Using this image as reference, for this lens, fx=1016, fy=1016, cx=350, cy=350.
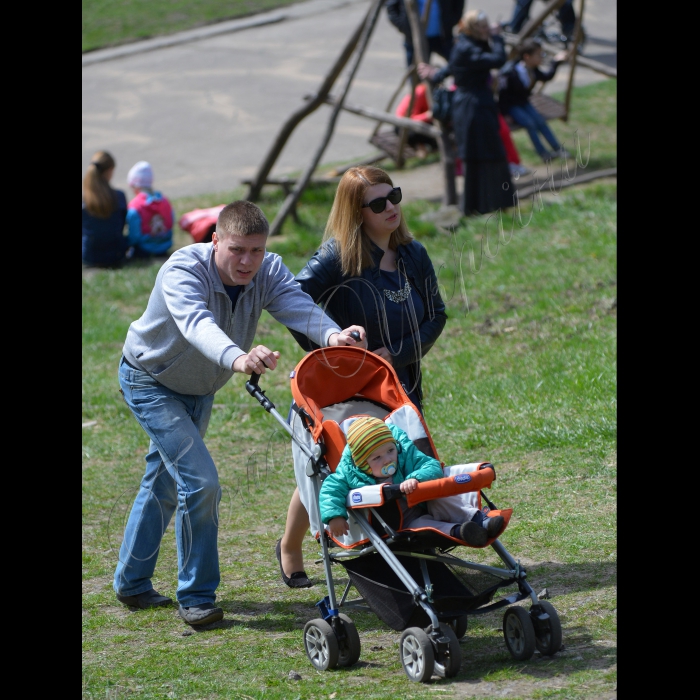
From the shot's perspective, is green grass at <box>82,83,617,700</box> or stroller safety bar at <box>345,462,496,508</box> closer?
stroller safety bar at <box>345,462,496,508</box>

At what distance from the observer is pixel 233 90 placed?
61.8 ft

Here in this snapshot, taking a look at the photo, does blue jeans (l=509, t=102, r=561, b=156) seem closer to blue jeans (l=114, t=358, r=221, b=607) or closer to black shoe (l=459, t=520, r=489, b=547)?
blue jeans (l=114, t=358, r=221, b=607)

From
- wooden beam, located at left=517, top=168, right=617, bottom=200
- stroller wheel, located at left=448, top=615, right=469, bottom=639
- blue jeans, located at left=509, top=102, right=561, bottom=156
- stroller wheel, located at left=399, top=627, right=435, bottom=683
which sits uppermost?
blue jeans, located at left=509, top=102, right=561, bottom=156

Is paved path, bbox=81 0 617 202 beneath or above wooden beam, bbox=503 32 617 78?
beneath

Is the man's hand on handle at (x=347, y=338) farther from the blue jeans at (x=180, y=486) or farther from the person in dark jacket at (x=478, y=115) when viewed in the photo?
the person in dark jacket at (x=478, y=115)

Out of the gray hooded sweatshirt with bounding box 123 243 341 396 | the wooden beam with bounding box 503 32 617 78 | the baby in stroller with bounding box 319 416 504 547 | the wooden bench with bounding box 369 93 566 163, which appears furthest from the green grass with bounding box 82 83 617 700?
the wooden beam with bounding box 503 32 617 78

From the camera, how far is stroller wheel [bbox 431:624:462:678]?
3.88 meters

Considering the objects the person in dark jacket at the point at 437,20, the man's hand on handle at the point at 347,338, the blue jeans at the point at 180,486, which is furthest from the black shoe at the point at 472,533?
the person in dark jacket at the point at 437,20

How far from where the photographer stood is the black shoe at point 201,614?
4809 mm

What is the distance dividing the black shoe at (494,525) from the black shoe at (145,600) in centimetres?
197

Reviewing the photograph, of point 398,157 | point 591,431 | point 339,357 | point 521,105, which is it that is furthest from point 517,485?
point 398,157

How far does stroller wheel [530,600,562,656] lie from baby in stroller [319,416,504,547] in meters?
0.40

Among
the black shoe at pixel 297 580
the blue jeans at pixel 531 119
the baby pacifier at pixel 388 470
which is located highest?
the baby pacifier at pixel 388 470

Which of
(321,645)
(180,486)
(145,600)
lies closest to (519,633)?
(321,645)
